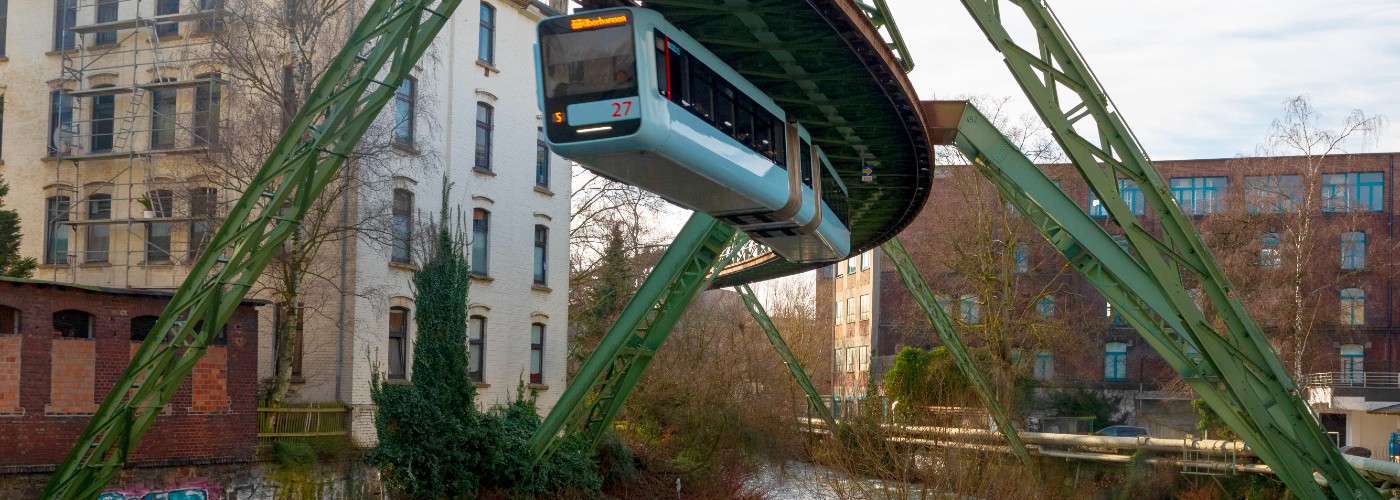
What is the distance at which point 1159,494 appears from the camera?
114 feet

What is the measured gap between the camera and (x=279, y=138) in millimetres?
→ 26484

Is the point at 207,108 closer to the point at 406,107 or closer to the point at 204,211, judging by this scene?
the point at 204,211

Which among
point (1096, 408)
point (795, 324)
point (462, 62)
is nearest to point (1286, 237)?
point (1096, 408)

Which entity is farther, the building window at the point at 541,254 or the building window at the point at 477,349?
the building window at the point at 541,254

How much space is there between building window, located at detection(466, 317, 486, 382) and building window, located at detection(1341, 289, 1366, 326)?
38.2 meters

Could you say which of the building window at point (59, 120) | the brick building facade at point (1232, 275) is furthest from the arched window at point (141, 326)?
the brick building facade at point (1232, 275)

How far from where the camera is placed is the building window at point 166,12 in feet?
106

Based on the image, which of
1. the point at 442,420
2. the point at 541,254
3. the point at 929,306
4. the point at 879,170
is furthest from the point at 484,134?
the point at 879,170

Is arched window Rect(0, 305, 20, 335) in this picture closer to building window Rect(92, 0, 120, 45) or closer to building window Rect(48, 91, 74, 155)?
building window Rect(48, 91, 74, 155)

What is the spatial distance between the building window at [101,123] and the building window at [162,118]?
1.40 meters

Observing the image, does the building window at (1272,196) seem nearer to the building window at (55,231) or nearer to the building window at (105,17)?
the building window at (105,17)

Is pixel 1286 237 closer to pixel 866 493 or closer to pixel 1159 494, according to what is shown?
pixel 1159 494

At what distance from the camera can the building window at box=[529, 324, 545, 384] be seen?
40094mm

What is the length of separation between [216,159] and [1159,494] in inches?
971
